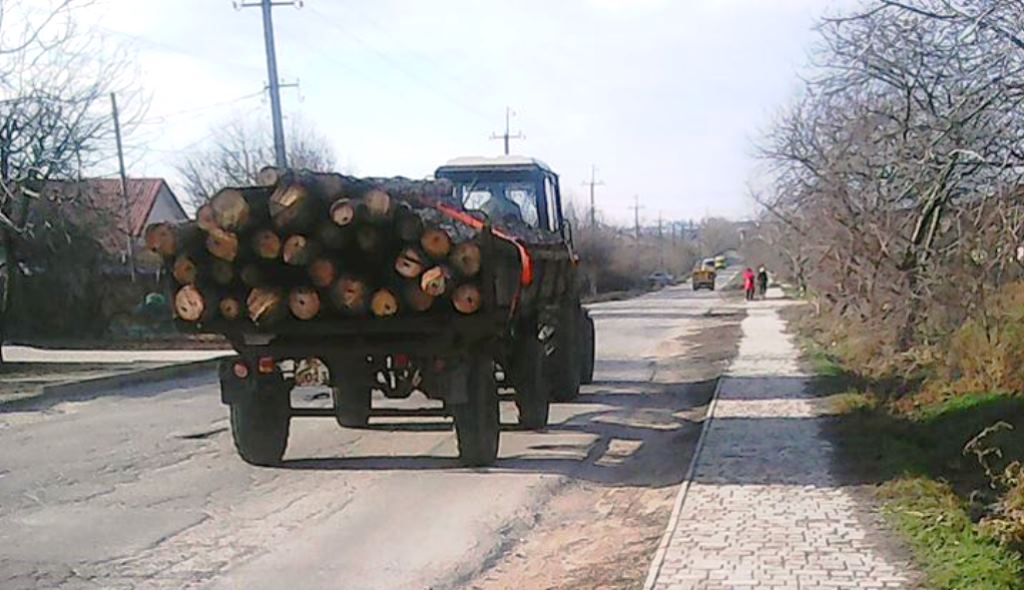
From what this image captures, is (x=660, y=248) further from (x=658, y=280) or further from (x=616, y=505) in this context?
(x=616, y=505)

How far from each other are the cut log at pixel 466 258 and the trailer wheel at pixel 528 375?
297 centimetres

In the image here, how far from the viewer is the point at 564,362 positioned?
625 inches

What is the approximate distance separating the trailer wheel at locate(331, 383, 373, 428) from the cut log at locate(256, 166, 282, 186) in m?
1.94

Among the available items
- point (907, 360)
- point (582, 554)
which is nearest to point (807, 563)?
point (582, 554)

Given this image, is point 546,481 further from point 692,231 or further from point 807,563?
point 692,231

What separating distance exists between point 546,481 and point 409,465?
4.60ft

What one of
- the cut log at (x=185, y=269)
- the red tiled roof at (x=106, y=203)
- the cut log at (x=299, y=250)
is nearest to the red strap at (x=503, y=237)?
the cut log at (x=299, y=250)

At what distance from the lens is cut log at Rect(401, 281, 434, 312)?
10.1 metres

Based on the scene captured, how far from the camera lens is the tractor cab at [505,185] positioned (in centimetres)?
1525

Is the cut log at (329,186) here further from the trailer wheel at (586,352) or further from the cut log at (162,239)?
the trailer wheel at (586,352)

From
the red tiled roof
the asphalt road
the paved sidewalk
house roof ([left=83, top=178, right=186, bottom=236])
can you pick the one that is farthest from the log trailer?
house roof ([left=83, top=178, right=186, bottom=236])

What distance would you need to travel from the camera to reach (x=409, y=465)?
11.2 m

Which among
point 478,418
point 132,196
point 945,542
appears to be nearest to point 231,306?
point 478,418

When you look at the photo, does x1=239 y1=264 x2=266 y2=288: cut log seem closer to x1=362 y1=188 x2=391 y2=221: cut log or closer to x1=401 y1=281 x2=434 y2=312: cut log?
x1=362 y1=188 x2=391 y2=221: cut log
